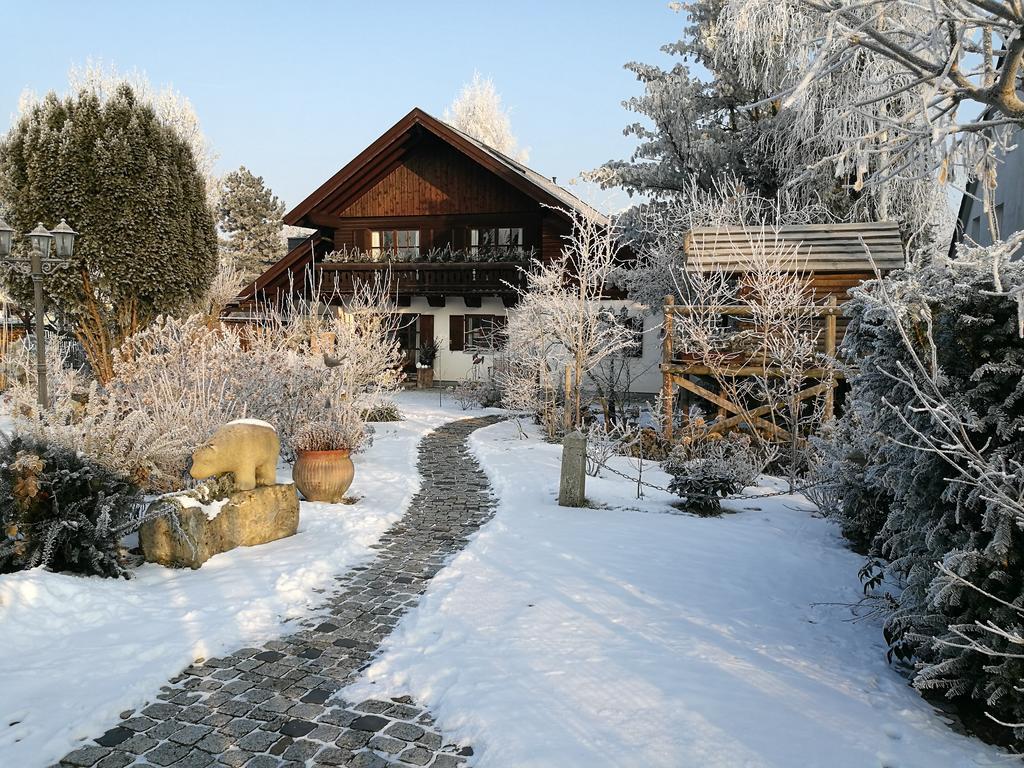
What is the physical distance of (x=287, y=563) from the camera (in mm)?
6367

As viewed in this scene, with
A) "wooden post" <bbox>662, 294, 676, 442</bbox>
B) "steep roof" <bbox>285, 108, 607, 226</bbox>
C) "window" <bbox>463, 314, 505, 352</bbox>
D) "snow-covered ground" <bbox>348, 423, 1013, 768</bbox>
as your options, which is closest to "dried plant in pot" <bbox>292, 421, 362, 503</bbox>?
"snow-covered ground" <bbox>348, 423, 1013, 768</bbox>

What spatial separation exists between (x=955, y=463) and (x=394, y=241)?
22.2 metres

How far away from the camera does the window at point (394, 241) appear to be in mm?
23609

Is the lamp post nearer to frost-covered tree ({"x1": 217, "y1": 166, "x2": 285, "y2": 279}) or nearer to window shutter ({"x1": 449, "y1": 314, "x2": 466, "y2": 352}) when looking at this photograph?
window shutter ({"x1": 449, "y1": 314, "x2": 466, "y2": 352})

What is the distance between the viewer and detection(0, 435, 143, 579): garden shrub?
549 cm

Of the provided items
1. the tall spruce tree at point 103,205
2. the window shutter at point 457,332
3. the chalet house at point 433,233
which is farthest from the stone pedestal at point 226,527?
the window shutter at point 457,332

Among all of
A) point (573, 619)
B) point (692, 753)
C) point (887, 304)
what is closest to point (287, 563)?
point (573, 619)

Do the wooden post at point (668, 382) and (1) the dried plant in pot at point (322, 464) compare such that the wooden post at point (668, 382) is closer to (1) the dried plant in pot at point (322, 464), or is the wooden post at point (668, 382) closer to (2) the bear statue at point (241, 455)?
(1) the dried plant in pot at point (322, 464)

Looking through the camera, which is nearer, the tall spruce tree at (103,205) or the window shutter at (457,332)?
the tall spruce tree at (103,205)

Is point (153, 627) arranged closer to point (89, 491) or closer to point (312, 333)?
point (89, 491)

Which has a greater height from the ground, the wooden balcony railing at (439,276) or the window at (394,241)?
the window at (394,241)

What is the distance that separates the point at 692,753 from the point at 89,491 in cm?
511

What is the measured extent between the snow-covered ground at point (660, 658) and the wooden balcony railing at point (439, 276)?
1478 cm

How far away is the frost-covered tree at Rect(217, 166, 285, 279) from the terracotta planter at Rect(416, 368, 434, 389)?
1548 cm
